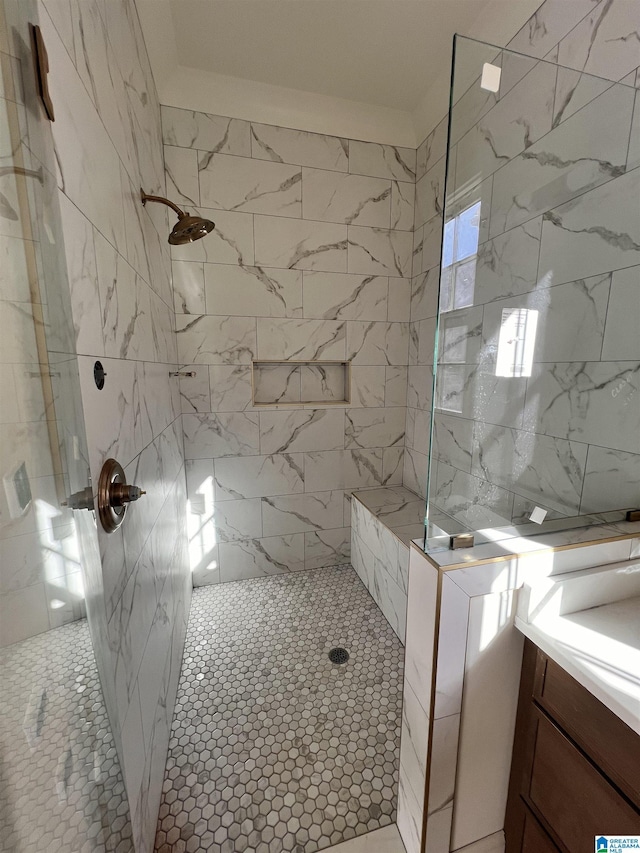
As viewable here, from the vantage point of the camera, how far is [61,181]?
626 mm

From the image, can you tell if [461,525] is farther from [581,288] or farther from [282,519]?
[282,519]

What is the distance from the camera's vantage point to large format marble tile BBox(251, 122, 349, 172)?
77.3 inches

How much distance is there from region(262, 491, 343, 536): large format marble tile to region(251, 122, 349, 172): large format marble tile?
209 centimetres

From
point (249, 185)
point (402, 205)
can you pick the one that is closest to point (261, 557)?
point (249, 185)

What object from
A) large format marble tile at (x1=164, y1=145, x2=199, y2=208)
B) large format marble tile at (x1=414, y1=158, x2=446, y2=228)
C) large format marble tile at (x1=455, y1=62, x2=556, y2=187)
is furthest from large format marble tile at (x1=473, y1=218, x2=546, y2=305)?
large format marble tile at (x1=164, y1=145, x2=199, y2=208)

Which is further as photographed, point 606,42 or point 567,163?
point 567,163

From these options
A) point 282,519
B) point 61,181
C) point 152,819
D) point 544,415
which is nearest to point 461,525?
point 544,415

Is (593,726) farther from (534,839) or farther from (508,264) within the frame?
(508,264)

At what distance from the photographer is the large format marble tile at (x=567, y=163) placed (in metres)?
1.14

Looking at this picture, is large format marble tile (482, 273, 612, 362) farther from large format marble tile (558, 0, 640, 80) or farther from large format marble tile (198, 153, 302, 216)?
large format marble tile (198, 153, 302, 216)

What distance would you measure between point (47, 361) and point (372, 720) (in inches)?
67.2

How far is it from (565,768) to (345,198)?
8.59ft

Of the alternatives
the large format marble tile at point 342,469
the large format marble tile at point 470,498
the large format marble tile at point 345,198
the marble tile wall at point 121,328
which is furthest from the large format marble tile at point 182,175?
the large format marble tile at point 470,498

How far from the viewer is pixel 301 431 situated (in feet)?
7.45
